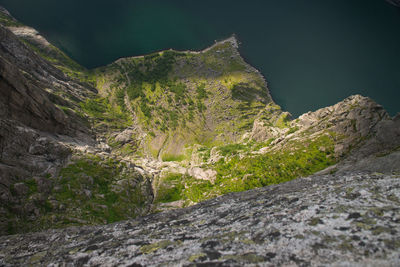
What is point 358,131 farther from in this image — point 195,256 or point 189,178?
point 195,256

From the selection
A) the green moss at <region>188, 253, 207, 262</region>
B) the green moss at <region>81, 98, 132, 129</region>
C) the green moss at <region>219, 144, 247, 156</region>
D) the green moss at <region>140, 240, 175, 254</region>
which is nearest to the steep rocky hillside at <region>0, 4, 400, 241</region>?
the green moss at <region>219, 144, 247, 156</region>

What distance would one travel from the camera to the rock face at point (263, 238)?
3.09 meters

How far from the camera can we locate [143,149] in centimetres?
6081

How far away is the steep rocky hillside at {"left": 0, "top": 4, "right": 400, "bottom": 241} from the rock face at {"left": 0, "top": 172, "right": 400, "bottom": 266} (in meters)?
4.55

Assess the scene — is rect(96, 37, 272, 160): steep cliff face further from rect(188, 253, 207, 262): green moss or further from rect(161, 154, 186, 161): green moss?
rect(188, 253, 207, 262): green moss

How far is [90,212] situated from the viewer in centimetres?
2128

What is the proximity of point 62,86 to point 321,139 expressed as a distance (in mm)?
73494

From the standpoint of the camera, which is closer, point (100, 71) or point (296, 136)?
point (296, 136)

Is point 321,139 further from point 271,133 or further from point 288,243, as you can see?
point 288,243

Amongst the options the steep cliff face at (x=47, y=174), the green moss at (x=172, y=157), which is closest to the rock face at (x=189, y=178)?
the steep cliff face at (x=47, y=174)

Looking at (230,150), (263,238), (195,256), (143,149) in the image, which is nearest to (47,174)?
(195,256)

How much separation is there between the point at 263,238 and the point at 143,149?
60.0 m

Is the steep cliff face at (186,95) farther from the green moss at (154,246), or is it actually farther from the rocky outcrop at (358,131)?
the green moss at (154,246)

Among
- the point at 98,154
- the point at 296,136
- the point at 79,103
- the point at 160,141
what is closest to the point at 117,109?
the point at 79,103
